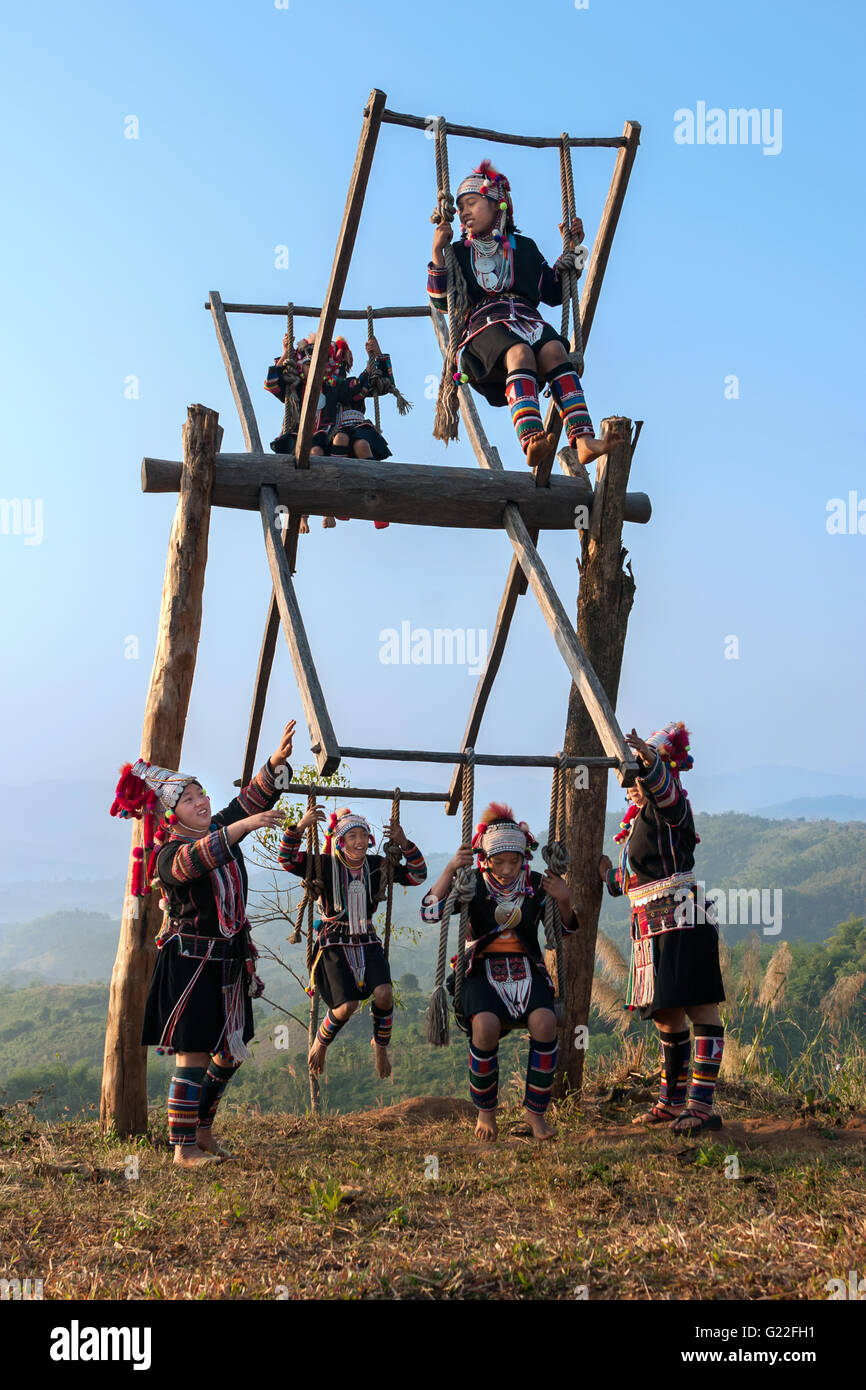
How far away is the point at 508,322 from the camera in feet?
20.8

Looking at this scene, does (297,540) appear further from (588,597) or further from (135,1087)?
(135,1087)

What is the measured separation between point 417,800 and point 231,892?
6.10ft

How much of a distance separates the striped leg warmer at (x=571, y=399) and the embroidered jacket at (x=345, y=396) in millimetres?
2272

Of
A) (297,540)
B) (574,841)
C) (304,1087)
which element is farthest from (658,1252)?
(304,1087)

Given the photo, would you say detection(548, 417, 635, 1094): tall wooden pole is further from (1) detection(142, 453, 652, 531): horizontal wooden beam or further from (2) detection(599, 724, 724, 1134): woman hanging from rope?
(2) detection(599, 724, 724, 1134): woman hanging from rope

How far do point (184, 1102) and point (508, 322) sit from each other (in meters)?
4.17

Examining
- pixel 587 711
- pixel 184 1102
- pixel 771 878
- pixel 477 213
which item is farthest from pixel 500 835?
pixel 771 878

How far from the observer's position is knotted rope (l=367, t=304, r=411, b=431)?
8.45m

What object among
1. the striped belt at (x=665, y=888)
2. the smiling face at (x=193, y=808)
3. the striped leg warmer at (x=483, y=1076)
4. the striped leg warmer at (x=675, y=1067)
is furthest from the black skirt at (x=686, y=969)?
the smiling face at (x=193, y=808)

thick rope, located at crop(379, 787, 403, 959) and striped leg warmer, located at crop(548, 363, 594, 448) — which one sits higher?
striped leg warmer, located at crop(548, 363, 594, 448)

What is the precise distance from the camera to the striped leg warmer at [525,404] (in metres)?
6.21

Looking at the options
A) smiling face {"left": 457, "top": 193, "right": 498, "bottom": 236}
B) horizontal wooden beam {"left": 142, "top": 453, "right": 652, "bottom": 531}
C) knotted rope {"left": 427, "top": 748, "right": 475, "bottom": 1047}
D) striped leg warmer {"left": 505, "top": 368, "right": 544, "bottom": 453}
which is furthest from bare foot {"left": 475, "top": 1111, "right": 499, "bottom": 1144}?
smiling face {"left": 457, "top": 193, "right": 498, "bottom": 236}

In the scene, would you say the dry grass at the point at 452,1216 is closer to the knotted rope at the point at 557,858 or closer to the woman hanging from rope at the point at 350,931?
the knotted rope at the point at 557,858

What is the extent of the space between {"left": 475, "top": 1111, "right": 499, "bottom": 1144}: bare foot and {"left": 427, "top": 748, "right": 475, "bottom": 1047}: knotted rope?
0.44m
